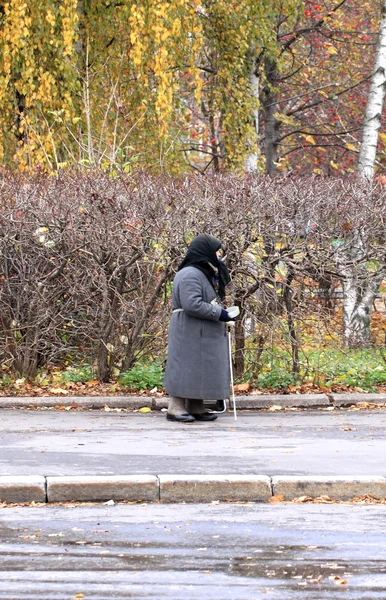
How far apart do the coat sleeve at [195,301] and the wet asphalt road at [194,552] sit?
367 cm

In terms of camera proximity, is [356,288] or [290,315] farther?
[356,288]

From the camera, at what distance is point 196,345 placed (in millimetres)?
11602

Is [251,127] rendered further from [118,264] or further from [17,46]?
[118,264]

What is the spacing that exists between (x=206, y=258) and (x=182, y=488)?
12.4 ft

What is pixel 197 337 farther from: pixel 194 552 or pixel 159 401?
pixel 194 552

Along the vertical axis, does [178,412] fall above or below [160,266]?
below

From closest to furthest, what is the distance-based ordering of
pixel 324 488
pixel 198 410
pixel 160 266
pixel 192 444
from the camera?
pixel 324 488, pixel 192 444, pixel 198 410, pixel 160 266

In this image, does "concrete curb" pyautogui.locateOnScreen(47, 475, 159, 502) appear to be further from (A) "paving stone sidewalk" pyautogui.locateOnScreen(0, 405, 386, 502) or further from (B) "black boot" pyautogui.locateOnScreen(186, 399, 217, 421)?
(B) "black boot" pyautogui.locateOnScreen(186, 399, 217, 421)

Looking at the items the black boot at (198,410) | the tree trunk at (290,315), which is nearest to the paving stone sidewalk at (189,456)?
the black boot at (198,410)

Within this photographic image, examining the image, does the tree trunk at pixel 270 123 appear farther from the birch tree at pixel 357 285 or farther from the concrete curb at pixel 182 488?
the concrete curb at pixel 182 488

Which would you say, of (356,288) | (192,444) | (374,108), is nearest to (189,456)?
(192,444)

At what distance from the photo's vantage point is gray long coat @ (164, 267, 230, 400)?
11477 mm

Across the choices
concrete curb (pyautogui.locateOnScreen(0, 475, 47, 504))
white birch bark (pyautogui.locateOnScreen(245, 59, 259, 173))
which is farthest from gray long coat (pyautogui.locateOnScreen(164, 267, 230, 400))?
white birch bark (pyautogui.locateOnScreen(245, 59, 259, 173))

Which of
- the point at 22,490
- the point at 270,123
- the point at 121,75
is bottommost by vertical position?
the point at 22,490
